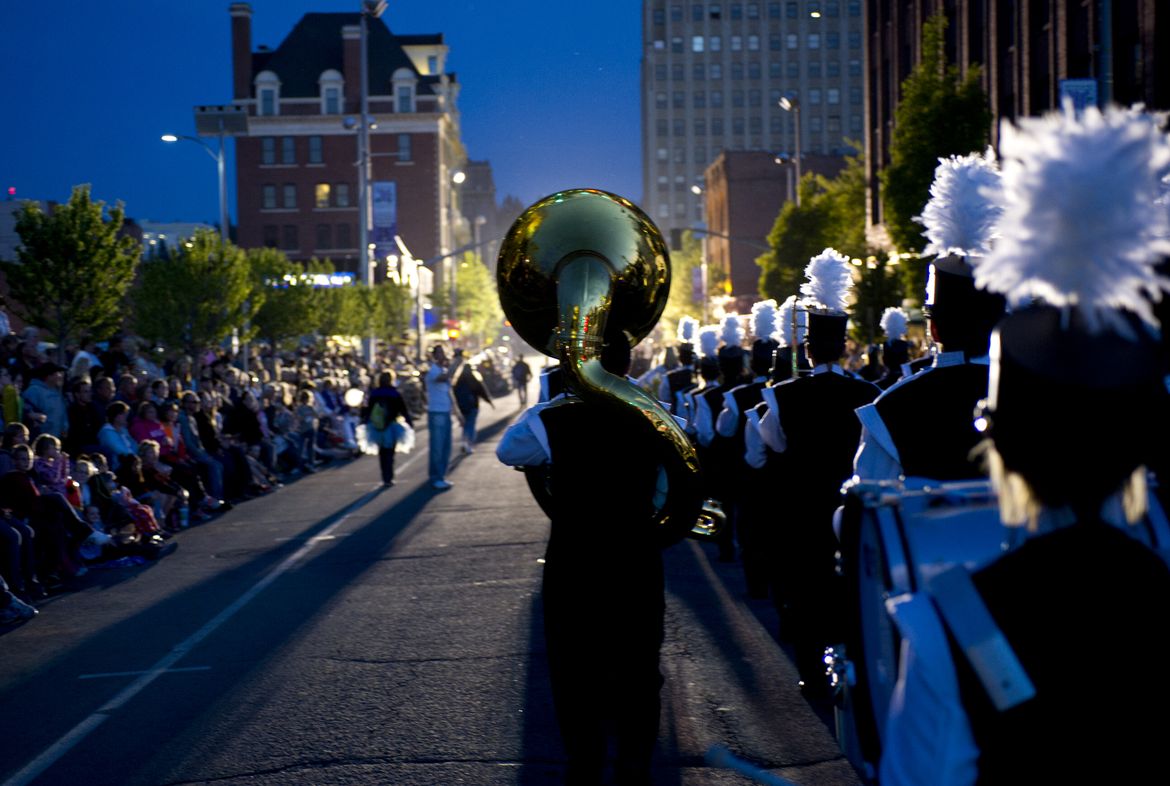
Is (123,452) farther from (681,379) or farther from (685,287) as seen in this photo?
(685,287)

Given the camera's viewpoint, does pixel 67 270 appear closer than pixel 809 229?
Yes

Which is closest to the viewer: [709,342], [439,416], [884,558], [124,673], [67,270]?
[884,558]

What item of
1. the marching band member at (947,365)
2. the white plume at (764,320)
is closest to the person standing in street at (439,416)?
the white plume at (764,320)

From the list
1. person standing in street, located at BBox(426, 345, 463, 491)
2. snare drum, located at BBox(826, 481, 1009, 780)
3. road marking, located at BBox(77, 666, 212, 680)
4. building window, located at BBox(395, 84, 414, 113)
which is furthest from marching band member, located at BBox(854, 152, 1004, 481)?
building window, located at BBox(395, 84, 414, 113)

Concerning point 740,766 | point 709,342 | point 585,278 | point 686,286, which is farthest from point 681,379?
point 686,286

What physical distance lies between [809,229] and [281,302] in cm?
1787

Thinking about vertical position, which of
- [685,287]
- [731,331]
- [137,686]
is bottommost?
[137,686]

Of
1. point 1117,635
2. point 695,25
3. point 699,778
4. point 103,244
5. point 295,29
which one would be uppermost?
point 695,25

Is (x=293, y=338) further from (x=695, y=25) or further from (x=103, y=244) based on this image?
(x=695, y=25)

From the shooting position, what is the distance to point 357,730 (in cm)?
653

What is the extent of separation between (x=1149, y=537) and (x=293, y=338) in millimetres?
45134

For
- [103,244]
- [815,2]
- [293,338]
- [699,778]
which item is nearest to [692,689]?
[699,778]

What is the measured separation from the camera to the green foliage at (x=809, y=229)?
44719mm

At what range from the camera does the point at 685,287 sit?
3615 inches
